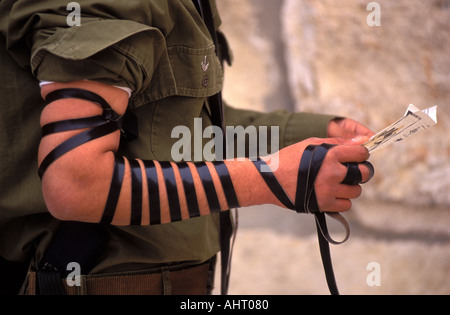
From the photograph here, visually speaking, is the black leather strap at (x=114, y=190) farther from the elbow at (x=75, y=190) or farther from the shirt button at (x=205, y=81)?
the shirt button at (x=205, y=81)

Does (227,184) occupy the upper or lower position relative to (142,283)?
upper

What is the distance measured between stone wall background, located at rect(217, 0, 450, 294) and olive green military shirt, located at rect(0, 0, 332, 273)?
1.57ft

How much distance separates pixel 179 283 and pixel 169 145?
19cm

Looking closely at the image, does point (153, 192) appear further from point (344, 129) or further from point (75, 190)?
point (344, 129)

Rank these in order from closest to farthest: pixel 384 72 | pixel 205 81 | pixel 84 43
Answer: pixel 84 43 → pixel 205 81 → pixel 384 72

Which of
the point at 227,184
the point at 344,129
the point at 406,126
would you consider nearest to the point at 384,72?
the point at 344,129

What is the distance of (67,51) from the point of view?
17.0 inches

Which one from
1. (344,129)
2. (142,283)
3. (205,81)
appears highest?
(205,81)

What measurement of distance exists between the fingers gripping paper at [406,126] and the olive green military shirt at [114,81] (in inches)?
8.1

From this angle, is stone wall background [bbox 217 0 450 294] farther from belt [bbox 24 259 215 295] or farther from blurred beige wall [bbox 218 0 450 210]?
belt [bbox 24 259 215 295]

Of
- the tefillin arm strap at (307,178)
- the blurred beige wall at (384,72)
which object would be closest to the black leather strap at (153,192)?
the tefillin arm strap at (307,178)

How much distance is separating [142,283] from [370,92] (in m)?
0.68

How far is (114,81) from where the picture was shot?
1.48ft
